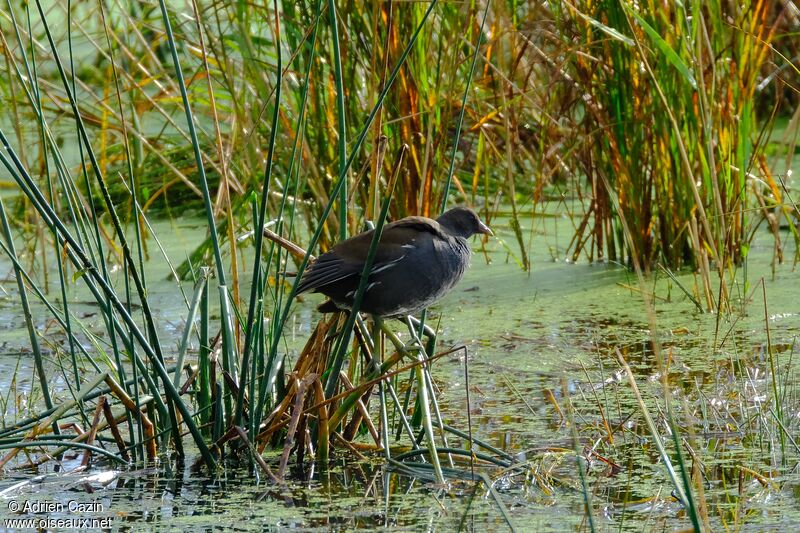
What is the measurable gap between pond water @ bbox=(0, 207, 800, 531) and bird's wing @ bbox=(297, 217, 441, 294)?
385 mm

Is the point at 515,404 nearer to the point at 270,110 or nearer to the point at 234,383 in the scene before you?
the point at 234,383

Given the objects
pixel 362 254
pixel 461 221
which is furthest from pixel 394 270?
pixel 461 221

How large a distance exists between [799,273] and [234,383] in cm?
214

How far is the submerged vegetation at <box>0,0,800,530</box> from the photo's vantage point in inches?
83.2

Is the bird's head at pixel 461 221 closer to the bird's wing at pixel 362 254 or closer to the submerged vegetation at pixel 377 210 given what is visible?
the submerged vegetation at pixel 377 210

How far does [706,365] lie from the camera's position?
9.45ft

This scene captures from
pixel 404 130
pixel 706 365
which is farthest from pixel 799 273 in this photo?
pixel 404 130

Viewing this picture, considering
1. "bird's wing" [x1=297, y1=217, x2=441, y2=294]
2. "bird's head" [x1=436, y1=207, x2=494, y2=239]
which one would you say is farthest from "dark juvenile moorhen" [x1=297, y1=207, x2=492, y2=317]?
"bird's head" [x1=436, y1=207, x2=494, y2=239]

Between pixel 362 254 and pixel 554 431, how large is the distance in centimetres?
60

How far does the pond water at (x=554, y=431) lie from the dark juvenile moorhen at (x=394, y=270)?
0.33 m

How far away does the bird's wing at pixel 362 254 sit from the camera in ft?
7.12

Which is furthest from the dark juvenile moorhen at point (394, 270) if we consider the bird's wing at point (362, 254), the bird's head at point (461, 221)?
the bird's head at point (461, 221)

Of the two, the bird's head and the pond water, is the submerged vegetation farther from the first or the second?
the bird's head

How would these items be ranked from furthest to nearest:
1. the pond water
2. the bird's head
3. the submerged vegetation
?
the bird's head
the submerged vegetation
the pond water
